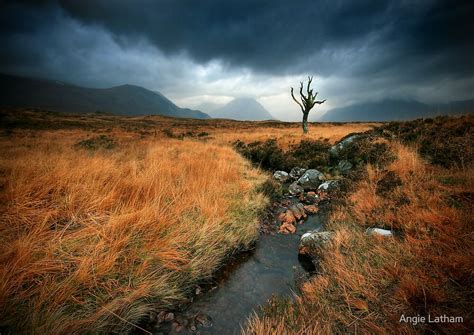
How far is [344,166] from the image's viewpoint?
8.25 m

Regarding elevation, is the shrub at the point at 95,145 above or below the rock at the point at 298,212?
above

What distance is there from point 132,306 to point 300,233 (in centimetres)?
370

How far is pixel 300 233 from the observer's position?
484cm

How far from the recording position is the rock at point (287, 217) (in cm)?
523

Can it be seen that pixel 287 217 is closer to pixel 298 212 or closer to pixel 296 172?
pixel 298 212

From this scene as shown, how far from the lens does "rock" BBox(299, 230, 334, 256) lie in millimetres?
3643

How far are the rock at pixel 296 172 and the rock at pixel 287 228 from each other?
14.3 ft

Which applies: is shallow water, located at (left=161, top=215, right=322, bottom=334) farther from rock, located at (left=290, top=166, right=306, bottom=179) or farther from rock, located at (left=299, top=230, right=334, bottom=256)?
rock, located at (left=290, top=166, right=306, bottom=179)

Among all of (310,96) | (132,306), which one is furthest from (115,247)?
(310,96)

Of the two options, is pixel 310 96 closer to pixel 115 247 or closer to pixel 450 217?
pixel 450 217

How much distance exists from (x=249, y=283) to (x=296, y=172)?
22.3ft

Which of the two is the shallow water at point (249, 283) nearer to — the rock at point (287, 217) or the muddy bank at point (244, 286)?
the muddy bank at point (244, 286)

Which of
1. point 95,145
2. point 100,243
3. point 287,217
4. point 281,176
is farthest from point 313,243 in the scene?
point 95,145

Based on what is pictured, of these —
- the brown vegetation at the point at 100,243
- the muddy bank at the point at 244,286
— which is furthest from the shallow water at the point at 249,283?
the brown vegetation at the point at 100,243
